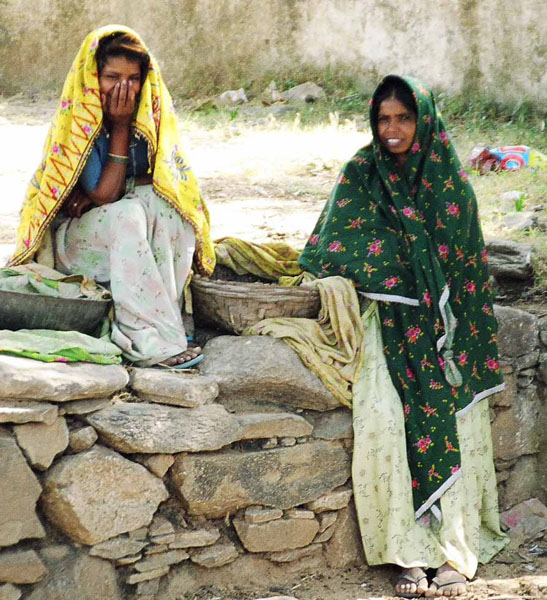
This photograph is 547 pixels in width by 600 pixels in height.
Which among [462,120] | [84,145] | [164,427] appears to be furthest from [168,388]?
[462,120]

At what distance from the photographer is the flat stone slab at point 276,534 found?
12.0 feet

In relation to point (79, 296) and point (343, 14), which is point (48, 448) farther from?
point (343, 14)

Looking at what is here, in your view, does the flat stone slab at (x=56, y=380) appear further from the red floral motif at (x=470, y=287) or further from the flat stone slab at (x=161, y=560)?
the red floral motif at (x=470, y=287)

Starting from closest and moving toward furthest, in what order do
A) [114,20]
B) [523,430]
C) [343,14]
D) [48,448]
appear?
[48,448] → [523,430] → [343,14] → [114,20]

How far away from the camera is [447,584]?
369cm

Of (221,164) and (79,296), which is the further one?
(221,164)

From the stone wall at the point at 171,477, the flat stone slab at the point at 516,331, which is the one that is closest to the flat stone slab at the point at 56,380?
the stone wall at the point at 171,477

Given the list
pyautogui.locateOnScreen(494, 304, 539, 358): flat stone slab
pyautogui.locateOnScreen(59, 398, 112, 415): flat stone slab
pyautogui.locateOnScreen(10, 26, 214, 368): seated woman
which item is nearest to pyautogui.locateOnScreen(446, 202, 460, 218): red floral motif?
pyautogui.locateOnScreen(494, 304, 539, 358): flat stone slab

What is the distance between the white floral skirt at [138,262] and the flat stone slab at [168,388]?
0.11m

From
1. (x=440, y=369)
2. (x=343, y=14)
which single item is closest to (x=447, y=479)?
(x=440, y=369)

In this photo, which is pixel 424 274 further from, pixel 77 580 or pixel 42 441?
pixel 77 580

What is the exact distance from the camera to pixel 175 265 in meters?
3.80

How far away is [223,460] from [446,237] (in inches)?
47.3

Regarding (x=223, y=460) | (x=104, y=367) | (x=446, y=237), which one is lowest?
(x=223, y=460)
